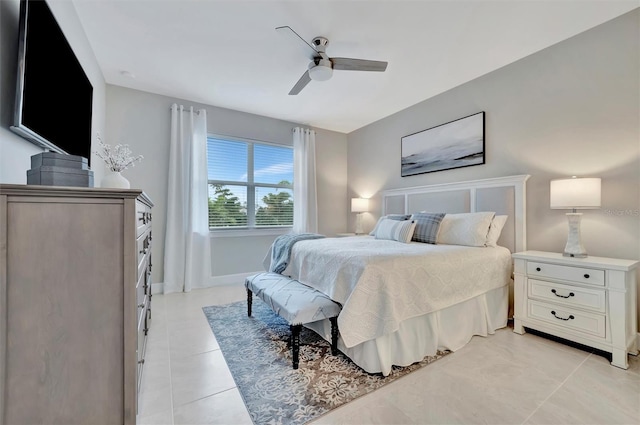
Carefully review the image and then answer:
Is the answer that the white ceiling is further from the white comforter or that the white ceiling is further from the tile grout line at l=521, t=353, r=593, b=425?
the tile grout line at l=521, t=353, r=593, b=425

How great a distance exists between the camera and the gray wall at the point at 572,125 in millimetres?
2152

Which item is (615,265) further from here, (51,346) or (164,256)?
(164,256)

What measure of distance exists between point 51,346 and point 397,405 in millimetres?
1636

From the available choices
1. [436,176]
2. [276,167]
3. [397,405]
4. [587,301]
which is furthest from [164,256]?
[587,301]

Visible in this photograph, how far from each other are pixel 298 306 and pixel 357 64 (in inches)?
83.9

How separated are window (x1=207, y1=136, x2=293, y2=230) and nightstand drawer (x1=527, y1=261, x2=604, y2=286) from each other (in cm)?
345

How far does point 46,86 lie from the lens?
1.39 m

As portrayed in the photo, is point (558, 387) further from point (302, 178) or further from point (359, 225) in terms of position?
point (302, 178)

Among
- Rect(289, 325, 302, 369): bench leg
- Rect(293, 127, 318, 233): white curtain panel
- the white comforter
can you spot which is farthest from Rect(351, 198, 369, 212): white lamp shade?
Rect(289, 325, 302, 369): bench leg

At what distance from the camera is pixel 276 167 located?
4648 mm

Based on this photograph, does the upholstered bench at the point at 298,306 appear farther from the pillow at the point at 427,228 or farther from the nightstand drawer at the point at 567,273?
the nightstand drawer at the point at 567,273

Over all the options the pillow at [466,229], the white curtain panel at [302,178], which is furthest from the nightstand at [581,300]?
the white curtain panel at [302,178]

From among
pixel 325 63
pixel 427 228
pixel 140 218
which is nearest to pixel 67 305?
pixel 140 218

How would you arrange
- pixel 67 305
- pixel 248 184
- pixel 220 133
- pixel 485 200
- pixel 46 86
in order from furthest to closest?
pixel 248 184 < pixel 220 133 < pixel 485 200 < pixel 46 86 < pixel 67 305
